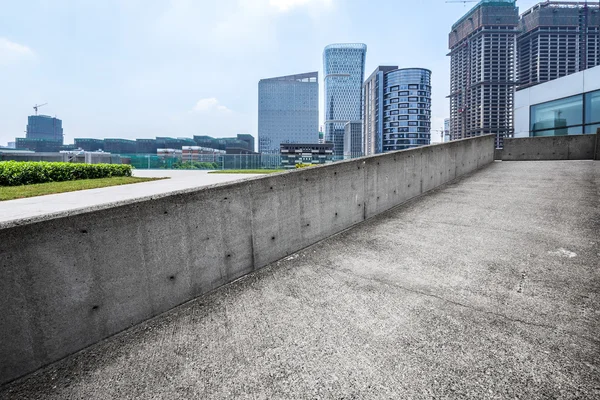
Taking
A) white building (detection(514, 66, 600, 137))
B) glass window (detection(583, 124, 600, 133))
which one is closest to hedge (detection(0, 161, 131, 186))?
white building (detection(514, 66, 600, 137))

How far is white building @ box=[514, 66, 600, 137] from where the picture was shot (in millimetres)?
22984

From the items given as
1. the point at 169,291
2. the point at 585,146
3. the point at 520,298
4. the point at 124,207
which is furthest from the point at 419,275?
the point at 585,146

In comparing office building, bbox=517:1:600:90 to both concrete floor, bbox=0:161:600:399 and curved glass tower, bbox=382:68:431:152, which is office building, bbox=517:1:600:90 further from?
concrete floor, bbox=0:161:600:399

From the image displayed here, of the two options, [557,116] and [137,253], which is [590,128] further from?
[137,253]

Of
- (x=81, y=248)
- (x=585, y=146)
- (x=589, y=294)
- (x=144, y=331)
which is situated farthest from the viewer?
(x=585, y=146)

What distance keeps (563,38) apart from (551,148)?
19465 cm

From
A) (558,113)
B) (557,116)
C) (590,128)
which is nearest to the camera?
(590,128)

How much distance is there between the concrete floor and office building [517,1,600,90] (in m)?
188

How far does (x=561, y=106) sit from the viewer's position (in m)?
25.5

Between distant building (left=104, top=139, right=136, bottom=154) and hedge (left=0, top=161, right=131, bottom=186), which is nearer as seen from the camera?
hedge (left=0, top=161, right=131, bottom=186)

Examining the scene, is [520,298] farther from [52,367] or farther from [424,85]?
[424,85]

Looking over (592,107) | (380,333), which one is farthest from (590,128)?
(380,333)

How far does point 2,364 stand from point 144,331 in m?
1.01

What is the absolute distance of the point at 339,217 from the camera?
595 cm
